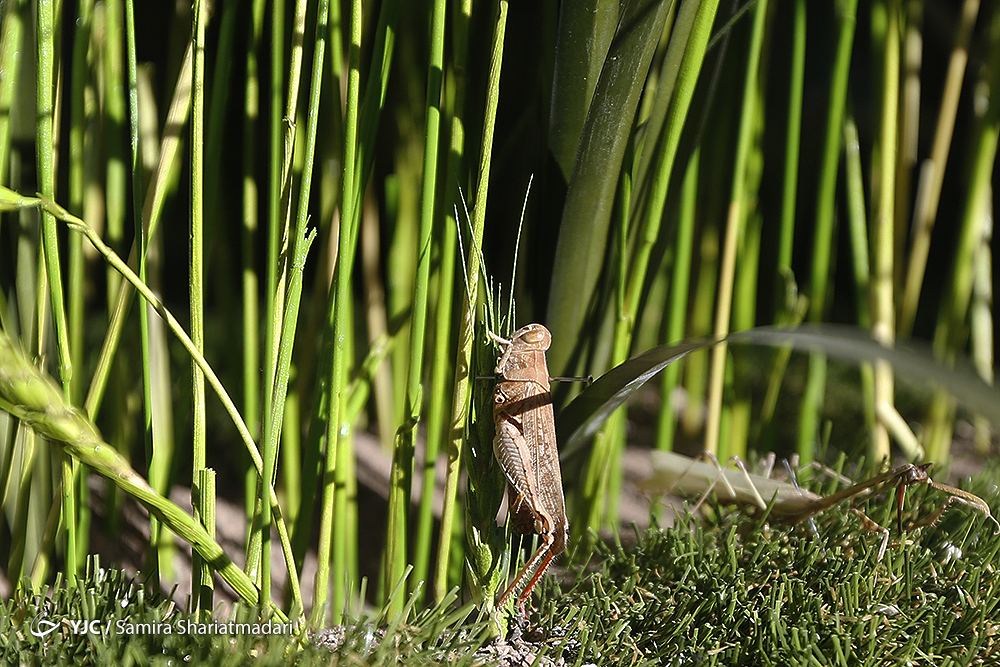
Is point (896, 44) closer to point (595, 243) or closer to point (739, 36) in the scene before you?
point (739, 36)

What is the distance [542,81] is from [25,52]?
30cm

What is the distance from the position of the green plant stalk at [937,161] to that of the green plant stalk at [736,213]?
0.14m

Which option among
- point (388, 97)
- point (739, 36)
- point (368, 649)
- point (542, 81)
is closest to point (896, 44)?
point (739, 36)

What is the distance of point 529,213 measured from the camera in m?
0.43

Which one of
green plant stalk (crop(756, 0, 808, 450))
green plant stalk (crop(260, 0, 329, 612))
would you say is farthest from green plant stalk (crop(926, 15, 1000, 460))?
green plant stalk (crop(260, 0, 329, 612))

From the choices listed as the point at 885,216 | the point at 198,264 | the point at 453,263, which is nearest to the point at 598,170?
the point at 453,263

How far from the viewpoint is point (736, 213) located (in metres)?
0.48

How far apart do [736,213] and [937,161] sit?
22 centimetres

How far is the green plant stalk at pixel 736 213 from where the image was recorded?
43 cm

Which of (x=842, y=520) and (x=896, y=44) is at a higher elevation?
(x=896, y=44)

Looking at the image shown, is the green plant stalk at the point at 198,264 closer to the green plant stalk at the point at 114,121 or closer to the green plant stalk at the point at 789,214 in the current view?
the green plant stalk at the point at 114,121

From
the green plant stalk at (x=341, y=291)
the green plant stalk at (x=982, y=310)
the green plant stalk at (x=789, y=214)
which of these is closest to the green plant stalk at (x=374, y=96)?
the green plant stalk at (x=341, y=291)

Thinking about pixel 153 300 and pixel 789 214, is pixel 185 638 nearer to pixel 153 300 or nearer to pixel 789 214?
pixel 153 300

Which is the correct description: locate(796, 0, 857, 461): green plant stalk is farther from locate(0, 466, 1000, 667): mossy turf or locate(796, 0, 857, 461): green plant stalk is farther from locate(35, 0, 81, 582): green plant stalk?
locate(35, 0, 81, 582): green plant stalk
